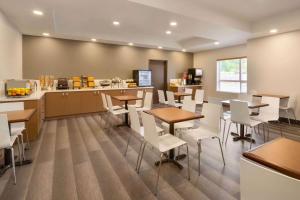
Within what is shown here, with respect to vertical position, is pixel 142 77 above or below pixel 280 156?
above

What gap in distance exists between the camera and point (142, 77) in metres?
7.62

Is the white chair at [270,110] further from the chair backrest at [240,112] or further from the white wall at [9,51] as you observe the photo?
the white wall at [9,51]

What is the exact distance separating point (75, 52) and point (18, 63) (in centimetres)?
180

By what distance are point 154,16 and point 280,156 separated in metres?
3.93

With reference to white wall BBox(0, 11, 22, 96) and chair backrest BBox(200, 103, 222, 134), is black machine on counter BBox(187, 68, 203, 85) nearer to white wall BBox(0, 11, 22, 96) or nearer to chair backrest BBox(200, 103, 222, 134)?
chair backrest BBox(200, 103, 222, 134)

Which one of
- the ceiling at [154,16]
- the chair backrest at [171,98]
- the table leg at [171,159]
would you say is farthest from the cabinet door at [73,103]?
the table leg at [171,159]

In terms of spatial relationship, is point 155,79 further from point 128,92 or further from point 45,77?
point 45,77

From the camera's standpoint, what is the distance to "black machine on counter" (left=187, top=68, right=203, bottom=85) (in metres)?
8.77

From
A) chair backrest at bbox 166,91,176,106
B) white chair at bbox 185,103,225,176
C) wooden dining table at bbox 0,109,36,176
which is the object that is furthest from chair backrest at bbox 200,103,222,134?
wooden dining table at bbox 0,109,36,176

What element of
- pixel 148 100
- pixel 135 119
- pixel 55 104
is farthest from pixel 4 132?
pixel 55 104

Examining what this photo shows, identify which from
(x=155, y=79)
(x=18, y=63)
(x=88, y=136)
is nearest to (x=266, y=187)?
(x=88, y=136)

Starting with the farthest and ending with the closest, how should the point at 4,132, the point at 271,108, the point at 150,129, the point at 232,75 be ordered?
the point at 232,75, the point at 271,108, the point at 150,129, the point at 4,132

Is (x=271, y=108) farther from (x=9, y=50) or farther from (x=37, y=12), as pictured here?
(x=9, y=50)

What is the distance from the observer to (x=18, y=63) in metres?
5.16
